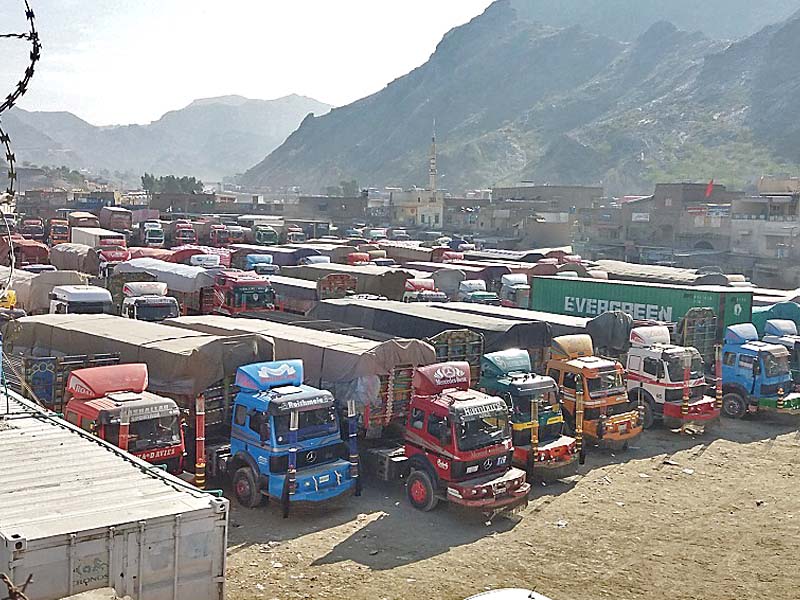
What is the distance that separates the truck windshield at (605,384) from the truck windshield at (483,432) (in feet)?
12.7

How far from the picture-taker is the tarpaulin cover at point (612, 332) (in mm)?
20797

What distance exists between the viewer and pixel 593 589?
11508 millimetres

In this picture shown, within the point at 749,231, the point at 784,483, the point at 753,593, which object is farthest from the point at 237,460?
the point at 749,231

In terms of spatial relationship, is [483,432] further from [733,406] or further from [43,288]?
[43,288]

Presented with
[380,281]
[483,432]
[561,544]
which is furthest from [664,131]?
[561,544]

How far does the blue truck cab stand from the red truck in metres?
1.04

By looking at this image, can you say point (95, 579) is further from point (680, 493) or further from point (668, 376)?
point (668, 376)

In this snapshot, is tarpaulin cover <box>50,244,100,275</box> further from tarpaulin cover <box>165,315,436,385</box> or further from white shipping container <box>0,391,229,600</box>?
white shipping container <box>0,391,229,600</box>

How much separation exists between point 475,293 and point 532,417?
702 inches

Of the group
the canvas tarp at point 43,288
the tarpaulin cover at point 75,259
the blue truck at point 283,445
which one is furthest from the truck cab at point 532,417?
the tarpaulin cover at point 75,259

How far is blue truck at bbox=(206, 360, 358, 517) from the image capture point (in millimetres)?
13227

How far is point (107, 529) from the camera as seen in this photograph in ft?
25.6

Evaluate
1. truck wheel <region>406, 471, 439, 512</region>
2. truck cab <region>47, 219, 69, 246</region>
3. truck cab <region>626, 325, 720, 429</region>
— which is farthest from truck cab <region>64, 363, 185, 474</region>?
truck cab <region>47, 219, 69, 246</region>

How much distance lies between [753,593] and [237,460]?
7.87m
